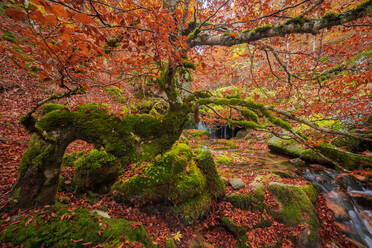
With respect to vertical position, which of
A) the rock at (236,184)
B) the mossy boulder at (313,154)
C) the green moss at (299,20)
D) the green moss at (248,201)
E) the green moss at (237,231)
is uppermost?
the green moss at (299,20)

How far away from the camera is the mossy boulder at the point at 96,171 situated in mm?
3395

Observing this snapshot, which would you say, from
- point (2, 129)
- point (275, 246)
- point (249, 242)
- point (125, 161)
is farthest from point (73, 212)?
point (2, 129)

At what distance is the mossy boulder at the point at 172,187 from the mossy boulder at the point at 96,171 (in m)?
0.33

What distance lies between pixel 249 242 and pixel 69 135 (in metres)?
4.93

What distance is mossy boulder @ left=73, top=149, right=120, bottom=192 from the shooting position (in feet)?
11.1

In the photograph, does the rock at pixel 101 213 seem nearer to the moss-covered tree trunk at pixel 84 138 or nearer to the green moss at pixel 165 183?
the green moss at pixel 165 183

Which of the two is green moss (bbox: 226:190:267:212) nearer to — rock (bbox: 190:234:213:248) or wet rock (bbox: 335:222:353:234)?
rock (bbox: 190:234:213:248)

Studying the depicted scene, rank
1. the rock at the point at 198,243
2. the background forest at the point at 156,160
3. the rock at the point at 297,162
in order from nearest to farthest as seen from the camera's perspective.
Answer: the background forest at the point at 156,160 → the rock at the point at 198,243 → the rock at the point at 297,162

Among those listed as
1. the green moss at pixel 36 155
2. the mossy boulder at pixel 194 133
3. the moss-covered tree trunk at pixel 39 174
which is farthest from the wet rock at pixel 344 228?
the mossy boulder at pixel 194 133

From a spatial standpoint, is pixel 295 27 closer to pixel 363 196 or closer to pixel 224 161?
pixel 224 161

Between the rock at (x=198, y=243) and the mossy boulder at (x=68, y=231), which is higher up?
the mossy boulder at (x=68, y=231)

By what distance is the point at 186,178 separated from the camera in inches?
148

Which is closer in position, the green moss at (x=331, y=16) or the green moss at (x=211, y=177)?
the green moss at (x=331, y=16)

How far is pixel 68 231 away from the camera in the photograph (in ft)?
7.10
